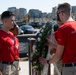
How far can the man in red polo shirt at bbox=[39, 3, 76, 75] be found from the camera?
3.85m

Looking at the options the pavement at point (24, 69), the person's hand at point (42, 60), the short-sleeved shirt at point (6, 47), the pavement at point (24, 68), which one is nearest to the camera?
the person's hand at point (42, 60)

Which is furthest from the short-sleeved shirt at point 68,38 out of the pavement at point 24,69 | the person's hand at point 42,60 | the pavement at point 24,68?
the pavement at point 24,68

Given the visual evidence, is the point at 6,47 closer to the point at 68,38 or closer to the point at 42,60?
the point at 42,60

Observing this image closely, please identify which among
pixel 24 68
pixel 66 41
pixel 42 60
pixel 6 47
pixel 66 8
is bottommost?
pixel 24 68

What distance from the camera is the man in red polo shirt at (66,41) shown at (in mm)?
3846

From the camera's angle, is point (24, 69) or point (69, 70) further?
point (24, 69)

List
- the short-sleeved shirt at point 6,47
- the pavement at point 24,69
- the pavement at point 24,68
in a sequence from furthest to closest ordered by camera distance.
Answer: the pavement at point 24,68
the pavement at point 24,69
the short-sleeved shirt at point 6,47

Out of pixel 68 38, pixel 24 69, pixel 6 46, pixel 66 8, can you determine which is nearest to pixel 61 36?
pixel 68 38

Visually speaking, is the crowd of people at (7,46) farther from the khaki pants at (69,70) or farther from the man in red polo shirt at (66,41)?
the khaki pants at (69,70)

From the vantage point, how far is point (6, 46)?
16.2ft

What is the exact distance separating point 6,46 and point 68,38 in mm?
1442

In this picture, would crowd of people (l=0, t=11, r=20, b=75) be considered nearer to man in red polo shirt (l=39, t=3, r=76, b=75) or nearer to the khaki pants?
man in red polo shirt (l=39, t=3, r=76, b=75)

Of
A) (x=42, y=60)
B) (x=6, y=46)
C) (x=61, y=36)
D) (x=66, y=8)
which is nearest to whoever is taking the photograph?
(x=61, y=36)

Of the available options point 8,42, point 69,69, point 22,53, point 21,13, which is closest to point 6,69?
point 8,42
